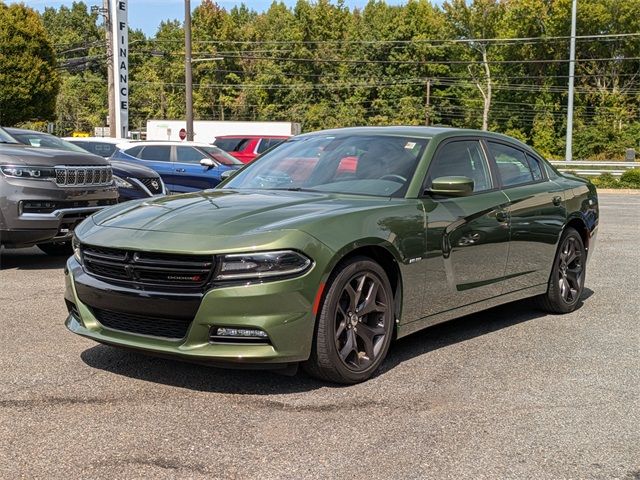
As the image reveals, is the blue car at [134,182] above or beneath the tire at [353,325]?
above

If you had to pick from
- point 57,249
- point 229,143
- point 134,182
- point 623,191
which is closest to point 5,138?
point 57,249

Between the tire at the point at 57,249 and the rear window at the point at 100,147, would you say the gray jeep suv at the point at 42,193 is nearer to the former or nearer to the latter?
the tire at the point at 57,249

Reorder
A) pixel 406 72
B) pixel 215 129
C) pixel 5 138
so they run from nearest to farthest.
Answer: pixel 5 138, pixel 215 129, pixel 406 72

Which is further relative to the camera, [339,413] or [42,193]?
[42,193]

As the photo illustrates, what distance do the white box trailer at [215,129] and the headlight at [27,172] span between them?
91.8 feet

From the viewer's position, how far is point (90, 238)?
178 inches

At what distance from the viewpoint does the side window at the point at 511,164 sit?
6.12m

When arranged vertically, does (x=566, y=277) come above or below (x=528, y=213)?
below

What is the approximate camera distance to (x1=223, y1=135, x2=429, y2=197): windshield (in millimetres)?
5250

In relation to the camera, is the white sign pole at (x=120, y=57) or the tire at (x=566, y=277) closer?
the tire at (x=566, y=277)

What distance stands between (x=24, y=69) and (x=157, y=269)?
1855 inches

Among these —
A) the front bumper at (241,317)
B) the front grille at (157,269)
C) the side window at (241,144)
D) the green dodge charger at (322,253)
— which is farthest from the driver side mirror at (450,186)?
the side window at (241,144)

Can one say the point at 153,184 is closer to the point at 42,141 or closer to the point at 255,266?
the point at 42,141

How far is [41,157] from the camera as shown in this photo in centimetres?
859
